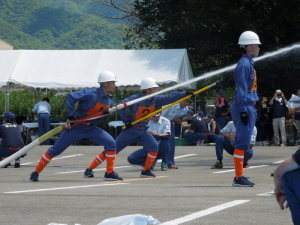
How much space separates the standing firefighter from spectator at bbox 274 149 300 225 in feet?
22.2

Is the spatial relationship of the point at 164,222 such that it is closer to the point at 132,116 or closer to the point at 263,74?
the point at 132,116

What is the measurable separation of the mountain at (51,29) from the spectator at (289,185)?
5873 inches

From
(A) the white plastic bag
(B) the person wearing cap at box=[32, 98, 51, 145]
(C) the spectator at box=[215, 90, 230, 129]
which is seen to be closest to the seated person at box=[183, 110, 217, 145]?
(C) the spectator at box=[215, 90, 230, 129]

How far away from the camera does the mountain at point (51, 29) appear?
16075 centimetres

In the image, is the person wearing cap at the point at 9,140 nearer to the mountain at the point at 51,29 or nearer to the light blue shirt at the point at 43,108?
the light blue shirt at the point at 43,108

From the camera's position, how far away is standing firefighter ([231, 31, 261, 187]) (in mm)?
12094

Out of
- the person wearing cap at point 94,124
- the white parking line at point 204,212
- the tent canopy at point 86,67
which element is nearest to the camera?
the white parking line at point 204,212

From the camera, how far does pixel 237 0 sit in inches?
1411

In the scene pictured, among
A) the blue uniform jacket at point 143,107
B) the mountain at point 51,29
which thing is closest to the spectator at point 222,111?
the blue uniform jacket at point 143,107

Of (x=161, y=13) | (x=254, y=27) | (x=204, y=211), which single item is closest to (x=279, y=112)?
(x=254, y=27)

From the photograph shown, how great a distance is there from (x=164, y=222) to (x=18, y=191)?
3988 millimetres

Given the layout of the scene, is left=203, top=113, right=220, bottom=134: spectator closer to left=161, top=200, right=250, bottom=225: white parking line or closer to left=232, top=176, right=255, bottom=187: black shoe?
left=232, top=176, right=255, bottom=187: black shoe

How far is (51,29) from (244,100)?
167 metres

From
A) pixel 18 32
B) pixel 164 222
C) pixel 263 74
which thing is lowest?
pixel 164 222
